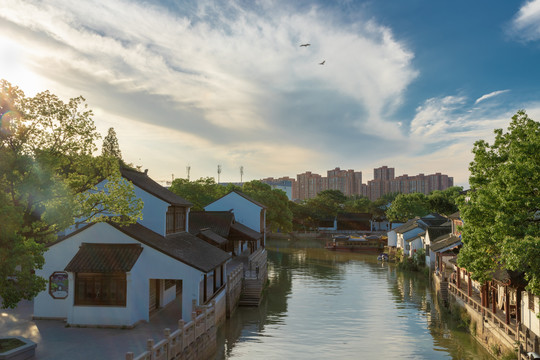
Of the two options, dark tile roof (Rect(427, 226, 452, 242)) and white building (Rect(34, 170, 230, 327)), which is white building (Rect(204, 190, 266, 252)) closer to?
dark tile roof (Rect(427, 226, 452, 242))

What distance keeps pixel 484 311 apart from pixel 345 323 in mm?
9870

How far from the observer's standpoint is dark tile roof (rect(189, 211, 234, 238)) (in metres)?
44.4

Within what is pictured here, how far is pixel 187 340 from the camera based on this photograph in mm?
19109

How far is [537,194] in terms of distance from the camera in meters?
17.4

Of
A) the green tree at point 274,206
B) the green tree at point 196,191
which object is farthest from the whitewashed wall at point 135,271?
the green tree at point 274,206

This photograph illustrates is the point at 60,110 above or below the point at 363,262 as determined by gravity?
above

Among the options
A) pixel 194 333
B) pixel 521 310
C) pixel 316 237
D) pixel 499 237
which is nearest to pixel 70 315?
pixel 194 333

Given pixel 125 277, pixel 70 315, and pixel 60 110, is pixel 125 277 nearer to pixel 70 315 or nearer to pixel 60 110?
pixel 70 315

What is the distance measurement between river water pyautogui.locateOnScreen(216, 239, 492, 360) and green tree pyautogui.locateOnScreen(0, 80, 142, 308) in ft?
39.4

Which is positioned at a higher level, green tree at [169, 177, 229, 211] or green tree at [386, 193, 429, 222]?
green tree at [169, 177, 229, 211]

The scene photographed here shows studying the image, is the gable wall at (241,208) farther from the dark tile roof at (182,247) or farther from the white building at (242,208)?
the dark tile roof at (182,247)

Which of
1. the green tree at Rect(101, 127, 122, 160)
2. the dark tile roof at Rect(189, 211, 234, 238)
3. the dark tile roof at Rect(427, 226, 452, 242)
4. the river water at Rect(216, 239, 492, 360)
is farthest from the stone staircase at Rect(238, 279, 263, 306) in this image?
the green tree at Rect(101, 127, 122, 160)

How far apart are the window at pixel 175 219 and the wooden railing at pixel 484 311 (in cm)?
2147

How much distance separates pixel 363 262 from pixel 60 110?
56.4 meters
